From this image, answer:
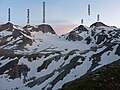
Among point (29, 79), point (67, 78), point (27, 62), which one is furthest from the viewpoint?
point (27, 62)

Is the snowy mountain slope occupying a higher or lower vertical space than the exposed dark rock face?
lower

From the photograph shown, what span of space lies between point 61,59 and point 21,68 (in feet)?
79.2

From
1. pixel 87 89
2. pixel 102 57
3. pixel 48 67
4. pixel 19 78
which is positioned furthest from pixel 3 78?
pixel 87 89

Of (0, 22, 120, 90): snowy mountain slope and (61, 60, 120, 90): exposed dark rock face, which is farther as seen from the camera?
(0, 22, 120, 90): snowy mountain slope

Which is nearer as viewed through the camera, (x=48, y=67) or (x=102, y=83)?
(x=102, y=83)

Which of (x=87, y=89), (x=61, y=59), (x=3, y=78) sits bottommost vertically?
(x=3, y=78)

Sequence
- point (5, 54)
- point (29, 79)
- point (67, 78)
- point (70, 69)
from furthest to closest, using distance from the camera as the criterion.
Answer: point (5, 54) → point (29, 79) → point (70, 69) → point (67, 78)

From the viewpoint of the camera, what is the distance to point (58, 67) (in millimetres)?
148500

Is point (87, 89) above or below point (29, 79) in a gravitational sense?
above

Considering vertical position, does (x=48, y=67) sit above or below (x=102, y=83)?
below

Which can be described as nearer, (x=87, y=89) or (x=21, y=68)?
(x=87, y=89)

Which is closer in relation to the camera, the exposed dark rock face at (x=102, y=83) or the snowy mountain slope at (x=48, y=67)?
the exposed dark rock face at (x=102, y=83)

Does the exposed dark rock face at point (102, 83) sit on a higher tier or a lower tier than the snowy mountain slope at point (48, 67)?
higher

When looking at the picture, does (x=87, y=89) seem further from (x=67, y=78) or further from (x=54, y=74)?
(x=54, y=74)
